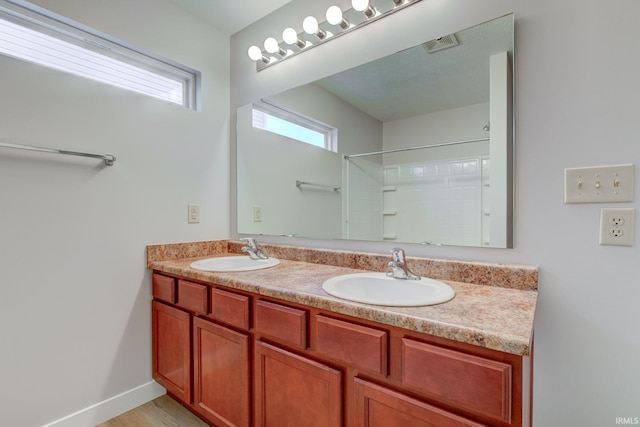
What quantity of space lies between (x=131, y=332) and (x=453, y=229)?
1.72m

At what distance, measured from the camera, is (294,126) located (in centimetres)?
183

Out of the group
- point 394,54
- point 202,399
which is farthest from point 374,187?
point 202,399

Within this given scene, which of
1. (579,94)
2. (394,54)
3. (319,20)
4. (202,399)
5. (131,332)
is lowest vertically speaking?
(202,399)

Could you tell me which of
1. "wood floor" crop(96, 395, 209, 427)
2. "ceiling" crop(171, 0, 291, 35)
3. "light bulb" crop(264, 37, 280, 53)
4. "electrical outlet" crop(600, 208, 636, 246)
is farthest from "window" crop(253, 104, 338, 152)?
"wood floor" crop(96, 395, 209, 427)

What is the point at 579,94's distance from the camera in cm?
99

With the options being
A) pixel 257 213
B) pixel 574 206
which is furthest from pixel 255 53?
pixel 574 206

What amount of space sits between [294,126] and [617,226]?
1515 millimetres

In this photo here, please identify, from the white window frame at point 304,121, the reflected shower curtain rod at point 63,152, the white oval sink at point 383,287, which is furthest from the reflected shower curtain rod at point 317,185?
the reflected shower curtain rod at point 63,152

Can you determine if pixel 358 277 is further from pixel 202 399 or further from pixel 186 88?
pixel 186 88

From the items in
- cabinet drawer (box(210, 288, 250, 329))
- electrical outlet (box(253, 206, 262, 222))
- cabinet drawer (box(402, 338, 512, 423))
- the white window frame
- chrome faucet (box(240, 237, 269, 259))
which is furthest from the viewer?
electrical outlet (box(253, 206, 262, 222))

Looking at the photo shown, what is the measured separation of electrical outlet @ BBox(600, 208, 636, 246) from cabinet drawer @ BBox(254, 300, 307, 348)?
991 millimetres

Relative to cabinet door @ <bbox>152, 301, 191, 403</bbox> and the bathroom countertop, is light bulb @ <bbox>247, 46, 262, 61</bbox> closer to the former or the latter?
the bathroom countertop

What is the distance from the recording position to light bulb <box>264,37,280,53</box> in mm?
1772

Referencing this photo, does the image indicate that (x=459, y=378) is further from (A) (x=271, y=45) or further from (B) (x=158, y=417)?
(A) (x=271, y=45)
